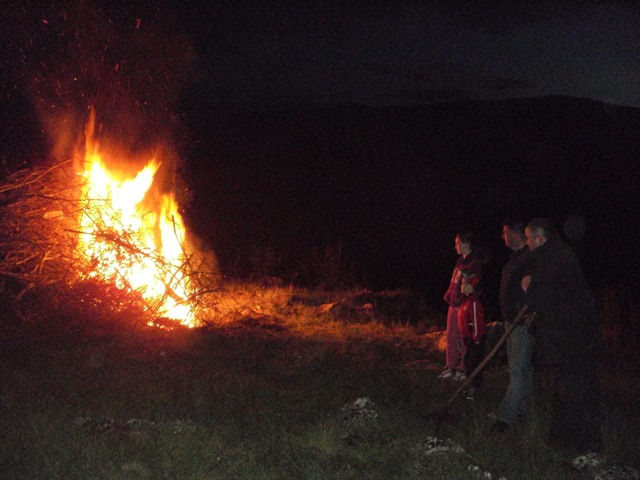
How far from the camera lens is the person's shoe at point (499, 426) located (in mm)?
5570

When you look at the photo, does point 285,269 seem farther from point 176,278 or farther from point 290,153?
point 290,153

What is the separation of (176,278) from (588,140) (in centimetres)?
4277

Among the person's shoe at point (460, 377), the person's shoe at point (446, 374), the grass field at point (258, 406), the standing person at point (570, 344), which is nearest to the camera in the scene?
the grass field at point (258, 406)

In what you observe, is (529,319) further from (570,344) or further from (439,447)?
(439,447)

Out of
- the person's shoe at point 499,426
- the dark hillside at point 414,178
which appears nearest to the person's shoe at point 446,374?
the person's shoe at point 499,426

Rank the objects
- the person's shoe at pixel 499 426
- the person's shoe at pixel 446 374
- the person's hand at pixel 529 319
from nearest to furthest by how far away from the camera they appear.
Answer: the person's hand at pixel 529 319
the person's shoe at pixel 499 426
the person's shoe at pixel 446 374

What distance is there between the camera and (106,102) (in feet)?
33.6

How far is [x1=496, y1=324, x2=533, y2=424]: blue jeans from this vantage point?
222 inches

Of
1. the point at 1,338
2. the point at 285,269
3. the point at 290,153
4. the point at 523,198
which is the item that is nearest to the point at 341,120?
the point at 290,153

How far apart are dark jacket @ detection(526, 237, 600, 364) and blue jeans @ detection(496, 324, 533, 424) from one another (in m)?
0.51

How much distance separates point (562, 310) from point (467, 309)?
1.96 meters

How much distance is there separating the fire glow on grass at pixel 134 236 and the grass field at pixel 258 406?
0.56m

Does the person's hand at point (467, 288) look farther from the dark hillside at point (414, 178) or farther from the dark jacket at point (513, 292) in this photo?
the dark hillside at point (414, 178)

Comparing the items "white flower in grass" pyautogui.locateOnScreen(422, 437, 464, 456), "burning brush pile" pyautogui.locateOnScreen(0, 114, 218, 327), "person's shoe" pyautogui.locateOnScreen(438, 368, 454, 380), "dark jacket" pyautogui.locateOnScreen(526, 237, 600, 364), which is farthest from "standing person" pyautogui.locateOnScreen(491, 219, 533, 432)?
"burning brush pile" pyautogui.locateOnScreen(0, 114, 218, 327)
